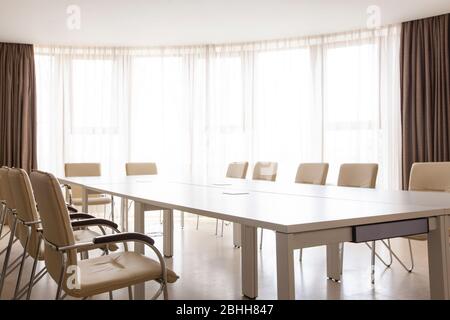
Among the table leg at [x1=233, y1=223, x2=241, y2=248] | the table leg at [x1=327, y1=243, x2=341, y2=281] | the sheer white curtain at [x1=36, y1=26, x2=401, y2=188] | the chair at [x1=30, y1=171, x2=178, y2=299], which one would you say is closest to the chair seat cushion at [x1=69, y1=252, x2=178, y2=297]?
the chair at [x1=30, y1=171, x2=178, y2=299]

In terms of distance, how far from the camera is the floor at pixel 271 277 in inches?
119

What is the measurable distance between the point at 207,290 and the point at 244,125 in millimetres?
4239

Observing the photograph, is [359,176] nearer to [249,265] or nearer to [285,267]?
[249,265]

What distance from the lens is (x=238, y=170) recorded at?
18.2 feet

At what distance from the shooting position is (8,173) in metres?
2.57

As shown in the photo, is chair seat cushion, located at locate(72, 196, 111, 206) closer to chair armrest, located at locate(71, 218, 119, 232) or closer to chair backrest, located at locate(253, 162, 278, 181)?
chair backrest, located at locate(253, 162, 278, 181)

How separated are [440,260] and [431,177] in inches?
68.4

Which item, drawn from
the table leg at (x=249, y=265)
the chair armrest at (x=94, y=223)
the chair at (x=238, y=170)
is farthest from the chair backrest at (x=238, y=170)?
the chair armrest at (x=94, y=223)

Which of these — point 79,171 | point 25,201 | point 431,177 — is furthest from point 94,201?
point 431,177

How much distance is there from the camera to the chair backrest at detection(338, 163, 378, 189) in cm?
363

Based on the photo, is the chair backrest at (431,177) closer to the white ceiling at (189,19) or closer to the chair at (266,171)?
the chair at (266,171)

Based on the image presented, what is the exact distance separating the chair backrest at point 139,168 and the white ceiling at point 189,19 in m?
1.89

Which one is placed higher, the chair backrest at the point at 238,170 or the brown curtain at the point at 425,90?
the brown curtain at the point at 425,90

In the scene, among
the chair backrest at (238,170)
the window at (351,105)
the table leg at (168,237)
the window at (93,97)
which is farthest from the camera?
the window at (93,97)
